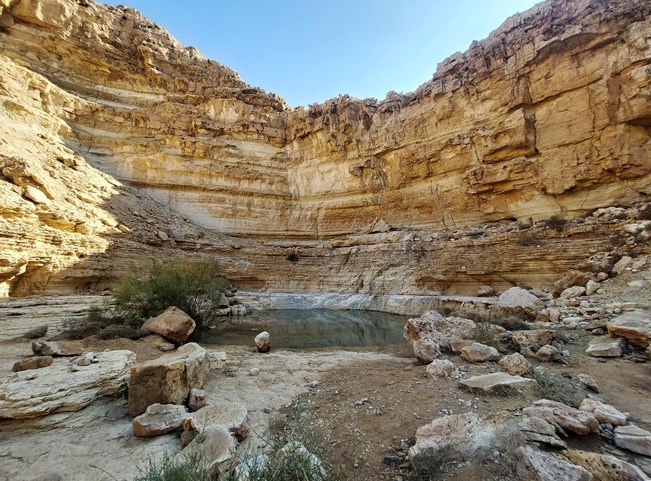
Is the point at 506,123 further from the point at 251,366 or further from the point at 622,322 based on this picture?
the point at 251,366

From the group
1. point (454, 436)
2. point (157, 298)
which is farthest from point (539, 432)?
point (157, 298)

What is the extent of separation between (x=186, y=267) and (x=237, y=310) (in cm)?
537

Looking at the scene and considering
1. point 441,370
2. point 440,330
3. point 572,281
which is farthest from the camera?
point 572,281

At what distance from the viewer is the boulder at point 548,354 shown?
5023 millimetres

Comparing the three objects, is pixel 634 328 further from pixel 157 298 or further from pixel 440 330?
pixel 157 298

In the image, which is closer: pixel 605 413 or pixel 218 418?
pixel 605 413

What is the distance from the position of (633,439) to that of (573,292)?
9514 mm

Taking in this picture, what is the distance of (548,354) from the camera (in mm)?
5035

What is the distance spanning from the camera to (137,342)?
6379 millimetres

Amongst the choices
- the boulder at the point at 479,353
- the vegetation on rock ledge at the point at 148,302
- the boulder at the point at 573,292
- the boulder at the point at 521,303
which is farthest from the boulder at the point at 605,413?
the boulder at the point at 573,292

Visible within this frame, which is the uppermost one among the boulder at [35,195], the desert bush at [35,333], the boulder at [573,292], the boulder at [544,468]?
the boulder at [35,195]

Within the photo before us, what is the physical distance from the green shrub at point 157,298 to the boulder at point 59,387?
363 centimetres

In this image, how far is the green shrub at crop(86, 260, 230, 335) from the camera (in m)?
7.93

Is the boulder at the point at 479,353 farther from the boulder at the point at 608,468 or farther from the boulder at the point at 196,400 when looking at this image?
the boulder at the point at 196,400
